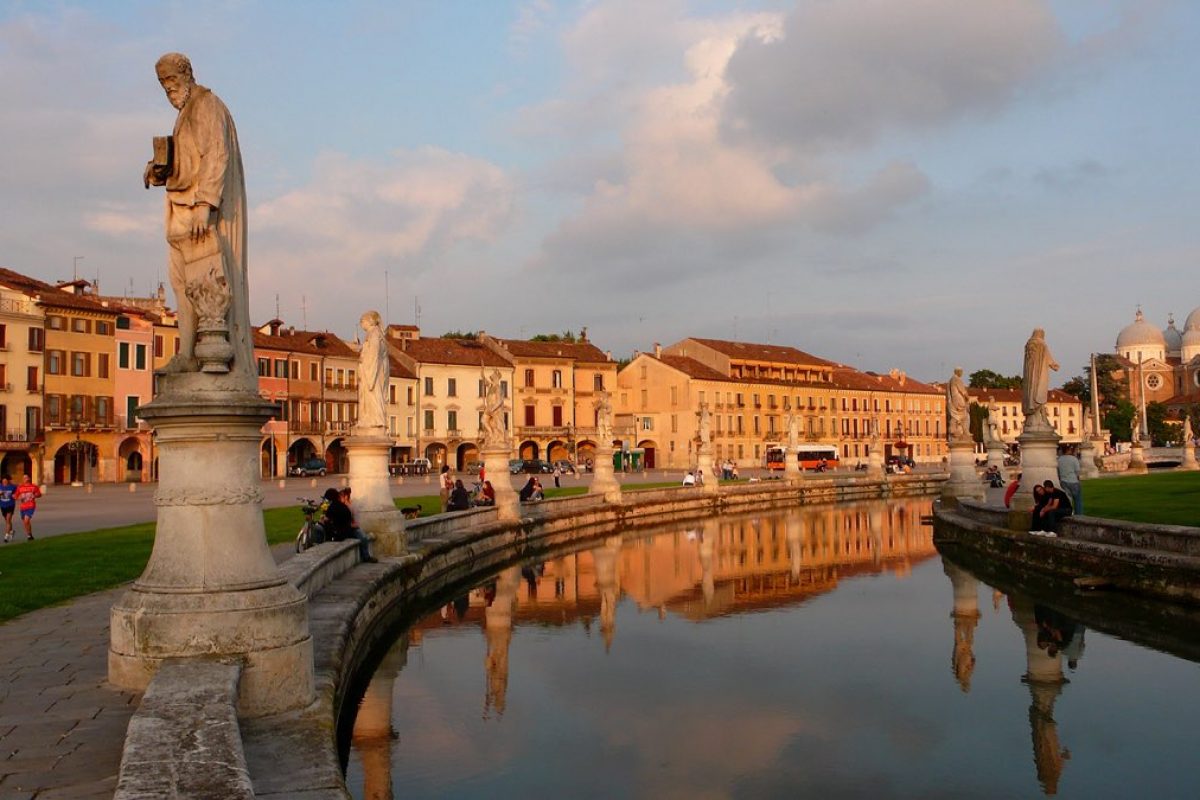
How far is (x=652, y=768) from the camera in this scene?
29.3 ft

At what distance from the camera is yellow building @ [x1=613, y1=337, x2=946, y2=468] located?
90.8m

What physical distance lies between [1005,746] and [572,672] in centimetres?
523

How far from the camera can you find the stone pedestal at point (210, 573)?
7.07 m

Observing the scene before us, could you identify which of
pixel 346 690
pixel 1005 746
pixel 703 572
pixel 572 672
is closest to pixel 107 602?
pixel 346 690

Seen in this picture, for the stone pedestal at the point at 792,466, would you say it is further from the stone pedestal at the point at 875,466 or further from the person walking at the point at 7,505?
the person walking at the point at 7,505

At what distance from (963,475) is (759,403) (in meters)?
65.0

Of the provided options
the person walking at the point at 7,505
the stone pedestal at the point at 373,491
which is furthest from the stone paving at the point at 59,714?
the person walking at the point at 7,505

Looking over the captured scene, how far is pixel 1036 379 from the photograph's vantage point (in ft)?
74.1

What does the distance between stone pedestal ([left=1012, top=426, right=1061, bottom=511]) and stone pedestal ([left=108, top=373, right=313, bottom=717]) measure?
18.4 m

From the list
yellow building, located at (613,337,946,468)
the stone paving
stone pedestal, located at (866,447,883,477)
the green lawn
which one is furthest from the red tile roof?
the stone paving

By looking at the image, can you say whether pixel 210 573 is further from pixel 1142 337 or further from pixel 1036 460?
pixel 1142 337

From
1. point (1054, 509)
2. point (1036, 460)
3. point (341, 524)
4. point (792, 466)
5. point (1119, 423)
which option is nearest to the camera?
point (341, 524)

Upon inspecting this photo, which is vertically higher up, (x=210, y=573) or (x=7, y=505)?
(x=210, y=573)

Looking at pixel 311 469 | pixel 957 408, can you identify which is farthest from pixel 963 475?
pixel 311 469
